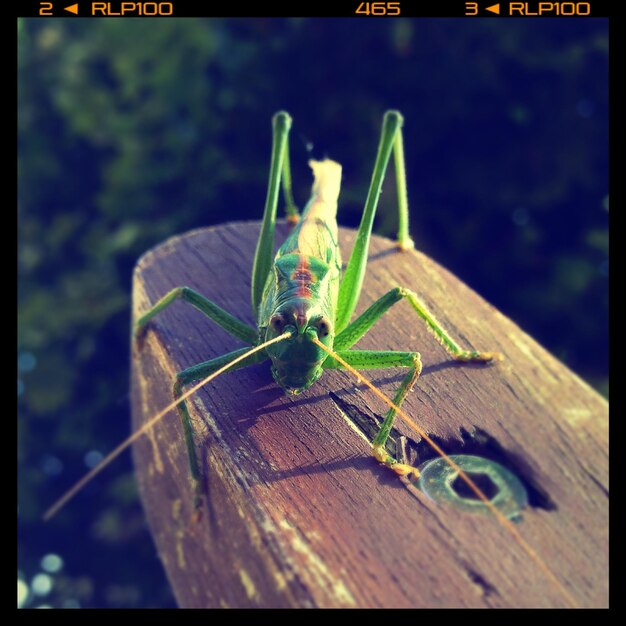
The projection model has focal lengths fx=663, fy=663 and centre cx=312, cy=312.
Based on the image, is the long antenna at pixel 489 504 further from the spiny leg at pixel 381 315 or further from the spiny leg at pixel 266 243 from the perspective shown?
the spiny leg at pixel 266 243

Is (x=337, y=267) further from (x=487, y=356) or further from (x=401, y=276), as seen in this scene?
(x=487, y=356)

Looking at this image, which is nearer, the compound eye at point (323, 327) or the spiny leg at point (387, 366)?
the spiny leg at point (387, 366)

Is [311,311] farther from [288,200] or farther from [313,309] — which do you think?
[288,200]

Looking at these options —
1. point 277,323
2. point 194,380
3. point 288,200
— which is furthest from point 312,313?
point 288,200
